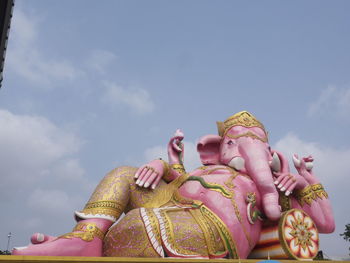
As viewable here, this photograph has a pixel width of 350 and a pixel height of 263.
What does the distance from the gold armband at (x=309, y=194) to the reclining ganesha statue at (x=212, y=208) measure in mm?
13

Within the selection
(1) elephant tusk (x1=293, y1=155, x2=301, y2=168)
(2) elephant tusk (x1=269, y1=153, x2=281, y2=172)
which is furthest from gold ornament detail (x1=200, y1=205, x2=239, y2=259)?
(1) elephant tusk (x1=293, y1=155, x2=301, y2=168)

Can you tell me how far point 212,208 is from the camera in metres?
4.46

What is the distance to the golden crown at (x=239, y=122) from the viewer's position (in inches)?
215

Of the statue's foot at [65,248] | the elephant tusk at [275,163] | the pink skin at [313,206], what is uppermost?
the elephant tusk at [275,163]

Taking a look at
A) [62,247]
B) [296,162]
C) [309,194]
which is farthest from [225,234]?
[296,162]

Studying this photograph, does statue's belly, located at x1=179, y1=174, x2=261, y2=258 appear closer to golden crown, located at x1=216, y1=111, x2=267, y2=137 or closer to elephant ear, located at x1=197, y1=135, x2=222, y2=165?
elephant ear, located at x1=197, y1=135, x2=222, y2=165

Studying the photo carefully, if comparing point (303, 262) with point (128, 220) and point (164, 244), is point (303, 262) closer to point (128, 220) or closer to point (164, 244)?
point (164, 244)

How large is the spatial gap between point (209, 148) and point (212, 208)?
1344mm

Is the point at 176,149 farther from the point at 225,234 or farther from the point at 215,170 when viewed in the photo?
the point at 225,234

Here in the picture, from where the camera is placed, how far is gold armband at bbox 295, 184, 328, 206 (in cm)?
522

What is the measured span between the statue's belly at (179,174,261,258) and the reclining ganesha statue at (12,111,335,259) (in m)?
0.01

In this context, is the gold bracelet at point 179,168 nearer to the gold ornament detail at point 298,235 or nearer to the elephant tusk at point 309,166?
the gold ornament detail at point 298,235

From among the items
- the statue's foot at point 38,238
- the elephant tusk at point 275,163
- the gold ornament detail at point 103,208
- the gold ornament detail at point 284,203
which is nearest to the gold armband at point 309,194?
the gold ornament detail at point 284,203

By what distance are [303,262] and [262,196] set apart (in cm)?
89
